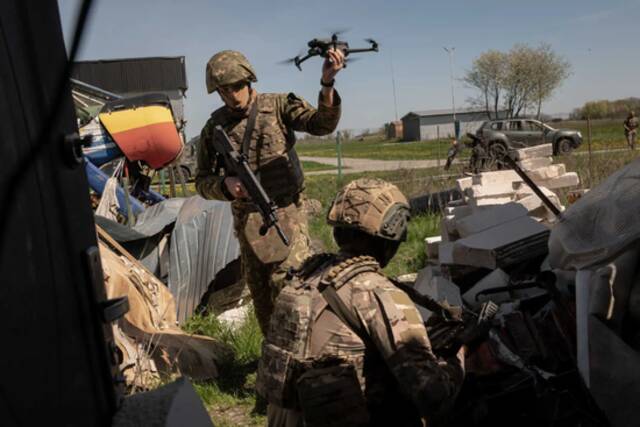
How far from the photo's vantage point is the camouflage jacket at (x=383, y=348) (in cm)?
186

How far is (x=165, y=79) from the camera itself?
2552 cm

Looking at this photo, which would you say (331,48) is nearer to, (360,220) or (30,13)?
(360,220)

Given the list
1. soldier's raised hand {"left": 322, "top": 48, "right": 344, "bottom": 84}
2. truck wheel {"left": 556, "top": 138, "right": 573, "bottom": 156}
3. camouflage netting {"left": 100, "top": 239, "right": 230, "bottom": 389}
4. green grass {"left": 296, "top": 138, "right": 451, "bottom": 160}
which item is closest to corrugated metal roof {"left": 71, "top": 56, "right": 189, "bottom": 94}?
green grass {"left": 296, "top": 138, "right": 451, "bottom": 160}

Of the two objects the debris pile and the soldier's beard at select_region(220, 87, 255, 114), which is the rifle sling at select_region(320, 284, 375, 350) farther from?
the soldier's beard at select_region(220, 87, 255, 114)

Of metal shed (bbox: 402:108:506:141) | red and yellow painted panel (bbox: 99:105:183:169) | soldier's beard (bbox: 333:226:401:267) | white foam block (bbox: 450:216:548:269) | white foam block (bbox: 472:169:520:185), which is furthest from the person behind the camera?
metal shed (bbox: 402:108:506:141)

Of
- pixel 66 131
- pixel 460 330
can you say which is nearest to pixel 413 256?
pixel 460 330

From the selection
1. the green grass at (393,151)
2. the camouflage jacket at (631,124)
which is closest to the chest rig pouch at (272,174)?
the camouflage jacket at (631,124)

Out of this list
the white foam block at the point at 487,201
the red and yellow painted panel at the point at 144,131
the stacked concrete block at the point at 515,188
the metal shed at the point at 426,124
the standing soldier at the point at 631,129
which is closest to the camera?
the stacked concrete block at the point at 515,188

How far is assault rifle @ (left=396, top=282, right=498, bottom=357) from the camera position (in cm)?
230

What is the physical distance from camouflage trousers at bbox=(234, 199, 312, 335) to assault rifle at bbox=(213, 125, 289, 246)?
134 millimetres

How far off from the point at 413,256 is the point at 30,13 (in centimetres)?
559

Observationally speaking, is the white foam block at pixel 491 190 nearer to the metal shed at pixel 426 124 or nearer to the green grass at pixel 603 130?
the green grass at pixel 603 130

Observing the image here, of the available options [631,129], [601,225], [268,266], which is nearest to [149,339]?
[268,266]

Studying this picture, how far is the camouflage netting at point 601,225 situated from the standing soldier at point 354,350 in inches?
24.7
